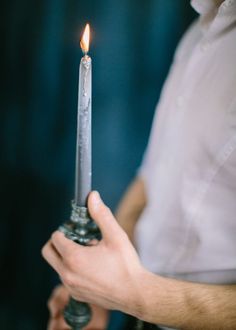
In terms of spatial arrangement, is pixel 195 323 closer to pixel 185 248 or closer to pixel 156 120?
pixel 185 248

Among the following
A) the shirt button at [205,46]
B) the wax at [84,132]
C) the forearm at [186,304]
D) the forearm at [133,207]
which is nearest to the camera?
the wax at [84,132]

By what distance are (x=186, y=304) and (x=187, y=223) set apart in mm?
145

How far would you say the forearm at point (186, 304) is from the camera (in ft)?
1.89

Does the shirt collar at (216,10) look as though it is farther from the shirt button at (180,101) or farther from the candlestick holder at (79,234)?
the candlestick holder at (79,234)

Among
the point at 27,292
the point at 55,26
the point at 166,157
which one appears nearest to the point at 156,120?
the point at 166,157

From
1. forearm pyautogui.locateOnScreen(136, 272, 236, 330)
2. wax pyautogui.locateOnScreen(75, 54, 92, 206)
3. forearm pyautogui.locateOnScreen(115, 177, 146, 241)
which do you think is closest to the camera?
wax pyautogui.locateOnScreen(75, 54, 92, 206)

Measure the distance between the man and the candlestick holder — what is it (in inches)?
0.6

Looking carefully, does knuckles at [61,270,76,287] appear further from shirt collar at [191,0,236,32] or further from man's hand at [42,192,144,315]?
shirt collar at [191,0,236,32]

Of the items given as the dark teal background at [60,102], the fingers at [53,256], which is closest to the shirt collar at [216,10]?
the dark teal background at [60,102]

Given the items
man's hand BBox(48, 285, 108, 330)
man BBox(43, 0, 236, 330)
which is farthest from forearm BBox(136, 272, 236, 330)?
man's hand BBox(48, 285, 108, 330)

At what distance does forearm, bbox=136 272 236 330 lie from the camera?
57cm

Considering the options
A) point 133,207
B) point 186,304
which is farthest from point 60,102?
point 186,304

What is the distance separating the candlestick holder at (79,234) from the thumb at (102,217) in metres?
0.01

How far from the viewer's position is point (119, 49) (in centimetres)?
94
